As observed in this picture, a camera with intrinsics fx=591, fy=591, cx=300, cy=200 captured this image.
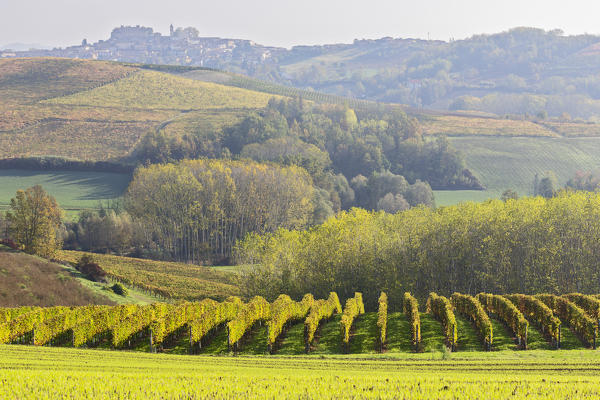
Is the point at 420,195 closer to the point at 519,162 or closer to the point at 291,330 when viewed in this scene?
the point at 519,162

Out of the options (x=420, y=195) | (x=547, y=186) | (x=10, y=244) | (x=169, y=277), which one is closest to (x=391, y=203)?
(x=420, y=195)

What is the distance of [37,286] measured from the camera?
61.8m

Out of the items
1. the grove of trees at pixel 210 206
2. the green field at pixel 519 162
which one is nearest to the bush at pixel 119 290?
the grove of trees at pixel 210 206

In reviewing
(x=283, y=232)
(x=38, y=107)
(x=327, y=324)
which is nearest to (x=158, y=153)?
(x=38, y=107)

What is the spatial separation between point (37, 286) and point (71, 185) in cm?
9289

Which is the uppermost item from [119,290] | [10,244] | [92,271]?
[10,244]

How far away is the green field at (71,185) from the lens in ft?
452

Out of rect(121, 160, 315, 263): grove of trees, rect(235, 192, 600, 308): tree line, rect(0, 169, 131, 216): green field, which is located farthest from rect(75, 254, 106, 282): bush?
rect(0, 169, 131, 216): green field

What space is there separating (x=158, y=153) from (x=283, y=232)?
9451 centimetres

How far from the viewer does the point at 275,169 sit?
13025 cm

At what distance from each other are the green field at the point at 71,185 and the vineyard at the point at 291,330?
99.3 meters

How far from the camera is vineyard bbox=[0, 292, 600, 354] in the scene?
121 feet

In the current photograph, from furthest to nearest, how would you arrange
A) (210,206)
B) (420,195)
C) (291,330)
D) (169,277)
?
(420,195), (210,206), (169,277), (291,330)

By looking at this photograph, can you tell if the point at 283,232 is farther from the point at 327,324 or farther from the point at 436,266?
the point at 327,324
